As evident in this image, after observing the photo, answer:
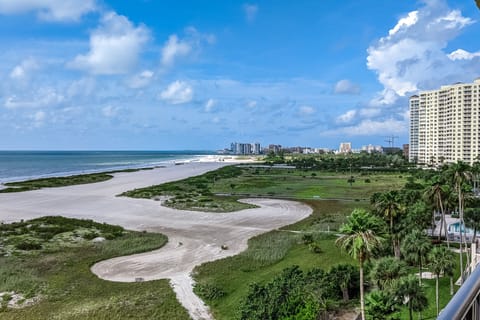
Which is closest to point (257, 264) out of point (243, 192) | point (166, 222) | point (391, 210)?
point (391, 210)

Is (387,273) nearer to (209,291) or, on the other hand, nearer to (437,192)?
(209,291)

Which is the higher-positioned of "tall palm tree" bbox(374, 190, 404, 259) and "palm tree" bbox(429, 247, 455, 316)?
"tall palm tree" bbox(374, 190, 404, 259)

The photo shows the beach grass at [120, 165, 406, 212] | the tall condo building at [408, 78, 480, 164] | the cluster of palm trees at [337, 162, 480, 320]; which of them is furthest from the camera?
the tall condo building at [408, 78, 480, 164]

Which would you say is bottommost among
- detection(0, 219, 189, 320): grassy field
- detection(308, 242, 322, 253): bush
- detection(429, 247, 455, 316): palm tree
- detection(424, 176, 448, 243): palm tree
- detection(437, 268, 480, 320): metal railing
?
detection(0, 219, 189, 320): grassy field

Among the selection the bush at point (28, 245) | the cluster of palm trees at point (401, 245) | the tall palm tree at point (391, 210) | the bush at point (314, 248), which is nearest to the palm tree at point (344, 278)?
the cluster of palm trees at point (401, 245)

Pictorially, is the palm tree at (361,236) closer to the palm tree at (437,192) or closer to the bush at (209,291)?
the bush at (209,291)

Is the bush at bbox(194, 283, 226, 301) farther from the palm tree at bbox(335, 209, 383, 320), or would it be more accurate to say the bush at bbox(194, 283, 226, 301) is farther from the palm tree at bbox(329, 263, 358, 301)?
the palm tree at bbox(335, 209, 383, 320)

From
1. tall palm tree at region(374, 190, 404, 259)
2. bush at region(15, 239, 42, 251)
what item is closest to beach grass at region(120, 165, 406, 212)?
bush at region(15, 239, 42, 251)
